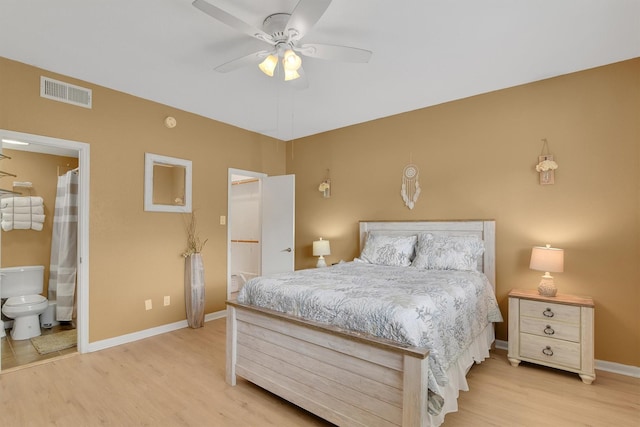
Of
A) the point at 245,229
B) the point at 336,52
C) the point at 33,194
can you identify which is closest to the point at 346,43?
the point at 336,52

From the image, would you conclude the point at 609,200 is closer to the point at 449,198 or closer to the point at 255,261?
the point at 449,198

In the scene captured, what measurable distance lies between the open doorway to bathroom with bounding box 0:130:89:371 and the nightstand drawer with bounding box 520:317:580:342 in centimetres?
410

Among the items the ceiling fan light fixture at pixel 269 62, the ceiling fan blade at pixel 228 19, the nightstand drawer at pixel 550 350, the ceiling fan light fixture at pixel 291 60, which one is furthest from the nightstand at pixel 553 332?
the ceiling fan blade at pixel 228 19

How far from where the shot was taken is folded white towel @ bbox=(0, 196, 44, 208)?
12.6 ft

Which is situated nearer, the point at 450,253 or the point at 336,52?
the point at 336,52

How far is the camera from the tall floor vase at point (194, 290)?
12.5ft

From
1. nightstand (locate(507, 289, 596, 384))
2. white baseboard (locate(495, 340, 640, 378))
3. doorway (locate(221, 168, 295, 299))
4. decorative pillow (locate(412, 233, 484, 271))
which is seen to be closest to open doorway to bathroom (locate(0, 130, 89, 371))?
doorway (locate(221, 168, 295, 299))

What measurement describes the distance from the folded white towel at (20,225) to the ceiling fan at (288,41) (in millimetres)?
3531

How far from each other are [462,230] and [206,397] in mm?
2888

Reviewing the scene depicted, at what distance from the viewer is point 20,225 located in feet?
12.9

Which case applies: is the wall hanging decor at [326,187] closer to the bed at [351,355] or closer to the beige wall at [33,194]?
the bed at [351,355]

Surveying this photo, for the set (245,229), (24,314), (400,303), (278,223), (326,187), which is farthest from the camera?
(245,229)

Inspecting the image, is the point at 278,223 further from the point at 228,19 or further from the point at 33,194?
the point at 33,194

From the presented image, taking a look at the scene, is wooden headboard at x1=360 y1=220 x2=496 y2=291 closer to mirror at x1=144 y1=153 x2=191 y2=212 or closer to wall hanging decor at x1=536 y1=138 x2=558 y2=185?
wall hanging decor at x1=536 y1=138 x2=558 y2=185
